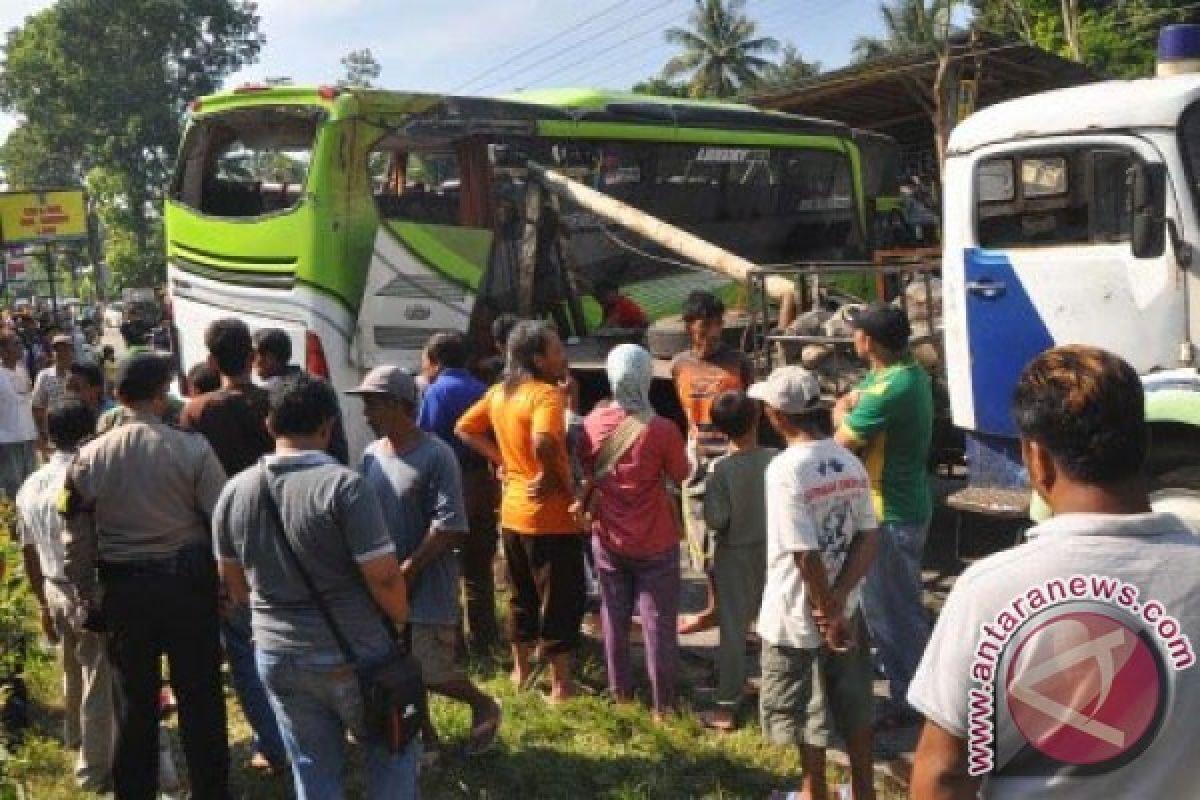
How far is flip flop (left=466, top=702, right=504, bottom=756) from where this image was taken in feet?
14.3

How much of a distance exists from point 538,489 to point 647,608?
661mm

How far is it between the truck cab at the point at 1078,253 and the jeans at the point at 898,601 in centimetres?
118

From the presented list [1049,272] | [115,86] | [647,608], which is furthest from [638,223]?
[115,86]

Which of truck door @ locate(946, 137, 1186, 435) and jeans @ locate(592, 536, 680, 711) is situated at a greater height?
truck door @ locate(946, 137, 1186, 435)

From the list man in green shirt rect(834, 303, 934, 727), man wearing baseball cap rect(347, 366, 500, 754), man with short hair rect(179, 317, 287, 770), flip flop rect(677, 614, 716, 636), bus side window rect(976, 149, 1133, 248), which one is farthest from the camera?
flip flop rect(677, 614, 716, 636)

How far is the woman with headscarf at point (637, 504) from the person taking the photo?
4488 mm

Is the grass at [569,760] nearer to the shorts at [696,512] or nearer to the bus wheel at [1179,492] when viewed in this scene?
the shorts at [696,512]

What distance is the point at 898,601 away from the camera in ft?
14.5

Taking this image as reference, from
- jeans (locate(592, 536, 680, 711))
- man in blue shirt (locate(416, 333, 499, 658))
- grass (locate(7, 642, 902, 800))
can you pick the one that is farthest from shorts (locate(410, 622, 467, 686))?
man in blue shirt (locate(416, 333, 499, 658))

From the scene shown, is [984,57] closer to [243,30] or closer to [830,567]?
[830,567]

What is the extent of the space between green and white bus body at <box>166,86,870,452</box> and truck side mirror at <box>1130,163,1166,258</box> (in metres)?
4.55

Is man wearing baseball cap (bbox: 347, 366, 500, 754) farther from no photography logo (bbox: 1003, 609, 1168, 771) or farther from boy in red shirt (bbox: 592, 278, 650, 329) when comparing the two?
boy in red shirt (bbox: 592, 278, 650, 329)

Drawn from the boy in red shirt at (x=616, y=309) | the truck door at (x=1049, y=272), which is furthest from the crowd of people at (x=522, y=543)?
the boy in red shirt at (x=616, y=309)

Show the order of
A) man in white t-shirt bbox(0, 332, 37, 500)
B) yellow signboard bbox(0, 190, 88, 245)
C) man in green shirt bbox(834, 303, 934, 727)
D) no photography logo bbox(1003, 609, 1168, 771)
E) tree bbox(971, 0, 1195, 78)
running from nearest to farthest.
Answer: no photography logo bbox(1003, 609, 1168, 771) < man in green shirt bbox(834, 303, 934, 727) < man in white t-shirt bbox(0, 332, 37, 500) < tree bbox(971, 0, 1195, 78) < yellow signboard bbox(0, 190, 88, 245)
